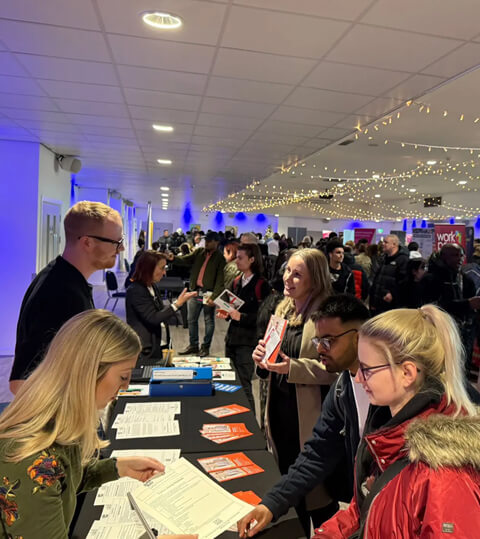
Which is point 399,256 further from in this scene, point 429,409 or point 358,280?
point 429,409

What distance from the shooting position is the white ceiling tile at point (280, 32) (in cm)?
252

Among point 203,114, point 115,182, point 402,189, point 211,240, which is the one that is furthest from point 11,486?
point 402,189

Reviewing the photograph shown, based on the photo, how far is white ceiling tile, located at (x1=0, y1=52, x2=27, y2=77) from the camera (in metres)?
3.25

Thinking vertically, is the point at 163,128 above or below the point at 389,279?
above

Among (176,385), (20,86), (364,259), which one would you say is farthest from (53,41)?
(364,259)

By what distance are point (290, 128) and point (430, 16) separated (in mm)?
2761

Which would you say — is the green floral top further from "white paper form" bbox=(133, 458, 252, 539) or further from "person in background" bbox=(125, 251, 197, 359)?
"person in background" bbox=(125, 251, 197, 359)

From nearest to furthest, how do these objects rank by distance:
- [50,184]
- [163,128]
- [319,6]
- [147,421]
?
[147,421]
[319,6]
[163,128]
[50,184]

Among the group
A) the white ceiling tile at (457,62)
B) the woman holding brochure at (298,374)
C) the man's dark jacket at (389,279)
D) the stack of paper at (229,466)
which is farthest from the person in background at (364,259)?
the stack of paper at (229,466)

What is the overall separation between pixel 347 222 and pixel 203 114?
1039 inches

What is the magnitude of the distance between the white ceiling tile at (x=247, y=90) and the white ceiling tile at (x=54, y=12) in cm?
119

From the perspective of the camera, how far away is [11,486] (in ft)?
3.02

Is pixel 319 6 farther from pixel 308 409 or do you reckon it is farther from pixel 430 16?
pixel 308 409

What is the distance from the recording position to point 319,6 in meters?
2.39
